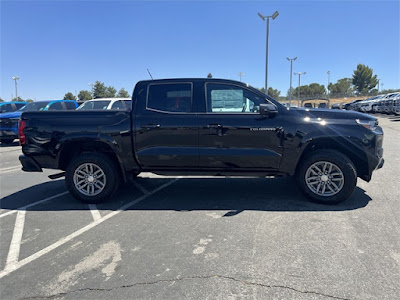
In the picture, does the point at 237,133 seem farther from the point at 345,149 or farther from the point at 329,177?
the point at 345,149

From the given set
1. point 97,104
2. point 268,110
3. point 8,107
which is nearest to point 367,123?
point 268,110

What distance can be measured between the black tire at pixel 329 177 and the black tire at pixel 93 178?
9.99 ft

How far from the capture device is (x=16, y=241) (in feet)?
12.4

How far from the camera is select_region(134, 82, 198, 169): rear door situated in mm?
4871

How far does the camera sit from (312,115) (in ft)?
15.8

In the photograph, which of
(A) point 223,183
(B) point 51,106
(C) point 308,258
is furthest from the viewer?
(B) point 51,106

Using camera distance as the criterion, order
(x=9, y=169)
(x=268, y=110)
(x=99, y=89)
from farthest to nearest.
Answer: (x=99, y=89)
(x=9, y=169)
(x=268, y=110)

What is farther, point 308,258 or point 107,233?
point 107,233

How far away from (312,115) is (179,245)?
2.88m

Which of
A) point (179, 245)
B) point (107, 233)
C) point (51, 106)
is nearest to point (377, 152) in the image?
point (179, 245)

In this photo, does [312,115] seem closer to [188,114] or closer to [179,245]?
[188,114]

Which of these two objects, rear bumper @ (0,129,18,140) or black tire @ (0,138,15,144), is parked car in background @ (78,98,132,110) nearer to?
rear bumper @ (0,129,18,140)

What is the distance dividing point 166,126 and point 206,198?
55.4 inches

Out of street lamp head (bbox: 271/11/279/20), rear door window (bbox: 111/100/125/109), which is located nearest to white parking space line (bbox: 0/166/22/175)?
rear door window (bbox: 111/100/125/109)
